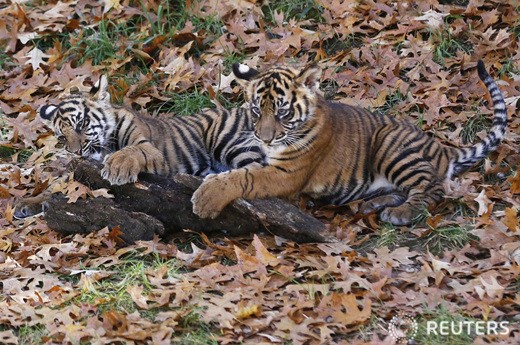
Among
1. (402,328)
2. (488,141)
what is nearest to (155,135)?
(488,141)

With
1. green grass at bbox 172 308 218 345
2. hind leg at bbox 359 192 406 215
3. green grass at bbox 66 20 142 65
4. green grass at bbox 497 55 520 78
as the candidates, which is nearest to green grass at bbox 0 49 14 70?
green grass at bbox 66 20 142 65

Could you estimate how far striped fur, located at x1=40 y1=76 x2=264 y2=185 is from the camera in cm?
732

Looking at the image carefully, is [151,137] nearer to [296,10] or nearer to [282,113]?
[282,113]

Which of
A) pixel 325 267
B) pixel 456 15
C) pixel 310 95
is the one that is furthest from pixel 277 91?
pixel 456 15

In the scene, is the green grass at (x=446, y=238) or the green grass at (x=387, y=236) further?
the green grass at (x=387, y=236)

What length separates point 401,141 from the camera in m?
7.50

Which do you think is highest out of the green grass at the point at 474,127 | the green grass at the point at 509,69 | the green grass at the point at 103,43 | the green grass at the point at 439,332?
the green grass at the point at 509,69

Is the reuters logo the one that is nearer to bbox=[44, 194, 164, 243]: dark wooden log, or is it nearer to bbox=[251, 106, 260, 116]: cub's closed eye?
bbox=[44, 194, 164, 243]: dark wooden log

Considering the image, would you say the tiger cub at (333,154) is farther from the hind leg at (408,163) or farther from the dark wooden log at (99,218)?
the dark wooden log at (99,218)

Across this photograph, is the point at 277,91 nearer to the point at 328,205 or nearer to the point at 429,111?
the point at 328,205

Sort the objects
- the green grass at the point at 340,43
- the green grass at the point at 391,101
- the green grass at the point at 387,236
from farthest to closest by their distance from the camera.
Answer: the green grass at the point at 340,43
the green grass at the point at 391,101
the green grass at the point at 387,236

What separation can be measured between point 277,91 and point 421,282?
6.77 feet

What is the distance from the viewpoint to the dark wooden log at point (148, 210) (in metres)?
6.80

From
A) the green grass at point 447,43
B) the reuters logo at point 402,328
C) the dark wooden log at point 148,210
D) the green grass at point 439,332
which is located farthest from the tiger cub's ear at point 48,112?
the green grass at point 447,43
